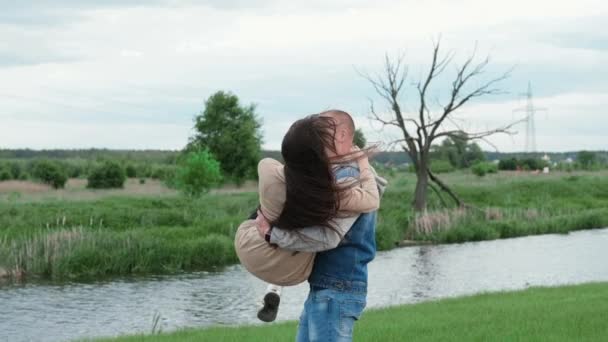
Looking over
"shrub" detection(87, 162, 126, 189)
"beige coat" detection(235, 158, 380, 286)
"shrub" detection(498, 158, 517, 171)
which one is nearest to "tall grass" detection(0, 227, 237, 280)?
"beige coat" detection(235, 158, 380, 286)

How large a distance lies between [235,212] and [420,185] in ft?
27.5

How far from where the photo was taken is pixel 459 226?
3431cm

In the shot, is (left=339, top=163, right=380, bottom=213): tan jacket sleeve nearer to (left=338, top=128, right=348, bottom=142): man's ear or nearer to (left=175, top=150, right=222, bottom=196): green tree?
(left=338, top=128, right=348, bottom=142): man's ear

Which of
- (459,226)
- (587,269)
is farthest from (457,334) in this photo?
(459,226)

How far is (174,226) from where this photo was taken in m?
30.0

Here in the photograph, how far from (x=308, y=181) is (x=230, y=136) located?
62770 millimetres

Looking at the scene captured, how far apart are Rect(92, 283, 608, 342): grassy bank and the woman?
435cm

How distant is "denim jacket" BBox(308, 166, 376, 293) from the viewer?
4328 mm

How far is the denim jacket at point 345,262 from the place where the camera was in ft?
14.2

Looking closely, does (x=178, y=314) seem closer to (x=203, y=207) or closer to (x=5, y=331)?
(x=5, y=331)

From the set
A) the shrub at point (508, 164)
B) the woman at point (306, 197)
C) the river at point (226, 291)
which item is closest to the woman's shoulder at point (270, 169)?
the woman at point (306, 197)

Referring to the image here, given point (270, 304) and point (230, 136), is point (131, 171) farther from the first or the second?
point (270, 304)

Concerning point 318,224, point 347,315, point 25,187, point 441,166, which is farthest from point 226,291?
point 441,166

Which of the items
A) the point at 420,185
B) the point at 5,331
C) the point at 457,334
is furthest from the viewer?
the point at 420,185
